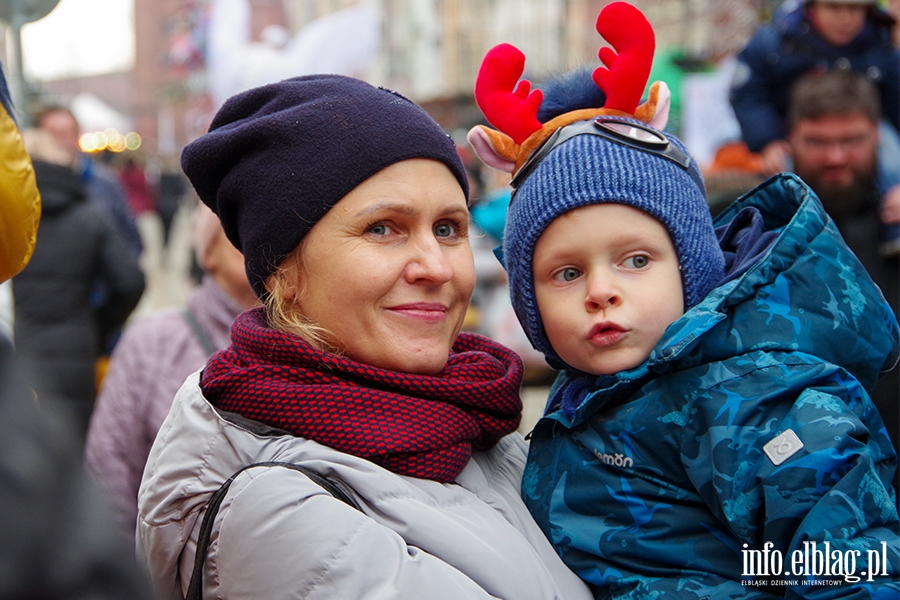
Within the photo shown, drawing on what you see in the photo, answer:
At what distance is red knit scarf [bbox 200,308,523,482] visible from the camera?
1647 millimetres

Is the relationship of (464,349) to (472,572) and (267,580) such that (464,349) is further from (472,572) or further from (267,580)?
(267,580)

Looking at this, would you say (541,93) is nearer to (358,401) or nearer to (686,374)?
(686,374)

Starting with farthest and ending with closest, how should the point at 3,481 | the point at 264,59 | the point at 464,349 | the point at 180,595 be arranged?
the point at 264,59 < the point at 464,349 < the point at 180,595 < the point at 3,481

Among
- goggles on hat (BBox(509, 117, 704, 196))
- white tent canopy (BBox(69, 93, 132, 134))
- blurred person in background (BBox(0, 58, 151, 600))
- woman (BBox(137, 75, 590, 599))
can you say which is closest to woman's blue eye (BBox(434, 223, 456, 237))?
woman (BBox(137, 75, 590, 599))

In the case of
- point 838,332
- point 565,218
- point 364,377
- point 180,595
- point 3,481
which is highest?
point 3,481

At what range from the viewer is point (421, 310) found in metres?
1.82

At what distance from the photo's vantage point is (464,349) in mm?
2141

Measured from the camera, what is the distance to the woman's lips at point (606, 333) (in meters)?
1.87

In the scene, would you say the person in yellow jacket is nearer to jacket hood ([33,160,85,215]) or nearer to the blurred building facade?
jacket hood ([33,160,85,215])

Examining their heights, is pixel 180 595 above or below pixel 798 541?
below

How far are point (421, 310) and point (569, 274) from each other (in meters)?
0.36

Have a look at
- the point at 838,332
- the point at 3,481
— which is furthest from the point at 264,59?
the point at 3,481

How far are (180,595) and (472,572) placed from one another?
1.92ft

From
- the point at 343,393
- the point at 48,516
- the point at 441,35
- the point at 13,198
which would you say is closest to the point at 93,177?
the point at 343,393
